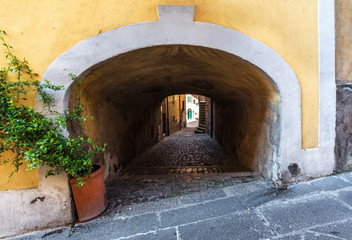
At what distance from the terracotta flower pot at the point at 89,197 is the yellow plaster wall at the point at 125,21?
0.87m

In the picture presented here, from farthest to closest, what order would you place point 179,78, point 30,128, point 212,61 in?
point 179,78
point 212,61
point 30,128

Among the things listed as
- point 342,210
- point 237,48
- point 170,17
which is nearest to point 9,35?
point 170,17

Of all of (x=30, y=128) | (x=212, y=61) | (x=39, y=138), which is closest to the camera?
(x=30, y=128)

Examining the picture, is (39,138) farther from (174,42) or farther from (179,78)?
(179,78)

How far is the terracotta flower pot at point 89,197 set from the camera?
2307 mm

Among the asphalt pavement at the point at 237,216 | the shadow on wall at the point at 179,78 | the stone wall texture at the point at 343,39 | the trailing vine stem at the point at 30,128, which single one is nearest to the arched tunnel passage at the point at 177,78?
the shadow on wall at the point at 179,78

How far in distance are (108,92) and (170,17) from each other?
2.04m

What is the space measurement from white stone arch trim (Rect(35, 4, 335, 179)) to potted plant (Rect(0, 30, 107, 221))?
0.19 m

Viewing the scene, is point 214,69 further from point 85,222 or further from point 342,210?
point 85,222

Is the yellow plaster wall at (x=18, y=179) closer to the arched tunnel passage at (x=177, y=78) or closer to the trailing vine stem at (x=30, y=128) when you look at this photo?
the trailing vine stem at (x=30, y=128)

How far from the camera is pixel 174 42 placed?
2402 millimetres

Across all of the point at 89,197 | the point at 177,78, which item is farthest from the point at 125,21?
the point at 89,197

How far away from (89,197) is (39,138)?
1.01 m

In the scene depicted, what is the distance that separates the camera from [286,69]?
2.72 m
